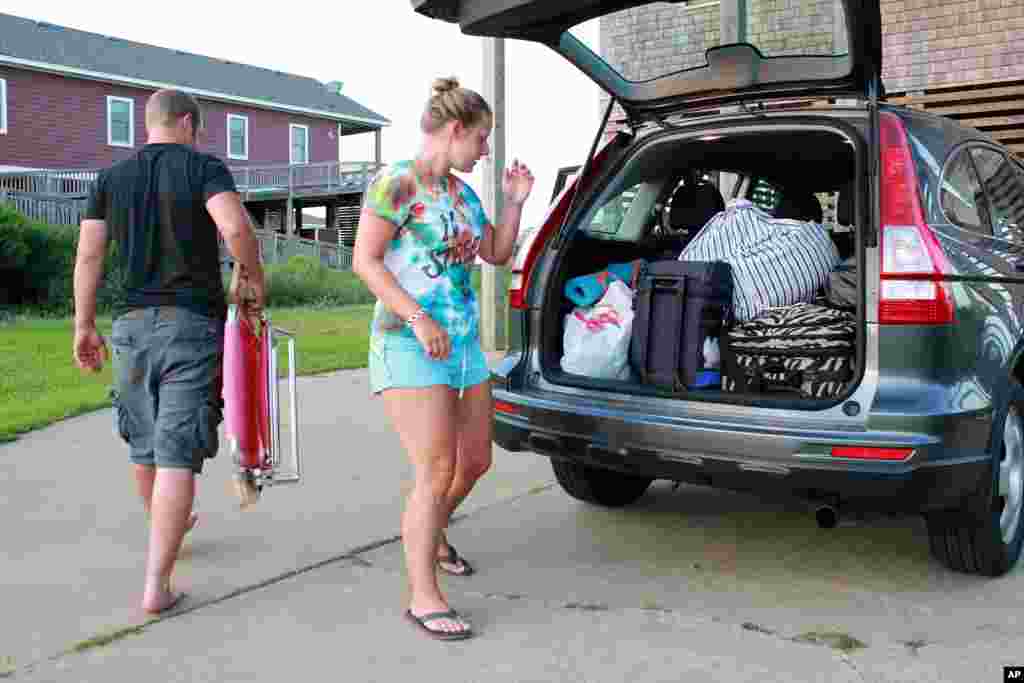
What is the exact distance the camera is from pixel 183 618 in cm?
376

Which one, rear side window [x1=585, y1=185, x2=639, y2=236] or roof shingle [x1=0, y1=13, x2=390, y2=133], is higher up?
roof shingle [x1=0, y1=13, x2=390, y2=133]

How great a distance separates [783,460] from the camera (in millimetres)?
3668

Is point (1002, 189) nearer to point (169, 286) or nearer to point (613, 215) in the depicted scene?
point (613, 215)

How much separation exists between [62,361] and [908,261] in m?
9.19

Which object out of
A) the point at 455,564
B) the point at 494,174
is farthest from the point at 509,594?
the point at 494,174

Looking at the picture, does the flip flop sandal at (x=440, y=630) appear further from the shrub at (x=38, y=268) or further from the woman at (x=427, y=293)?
the shrub at (x=38, y=268)

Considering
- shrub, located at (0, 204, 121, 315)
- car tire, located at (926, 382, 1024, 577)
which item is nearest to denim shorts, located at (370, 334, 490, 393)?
car tire, located at (926, 382, 1024, 577)

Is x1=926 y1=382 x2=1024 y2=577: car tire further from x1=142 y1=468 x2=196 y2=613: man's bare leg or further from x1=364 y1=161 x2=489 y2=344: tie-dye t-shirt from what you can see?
x1=142 y1=468 x2=196 y2=613: man's bare leg

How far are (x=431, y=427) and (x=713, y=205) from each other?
2.38 meters

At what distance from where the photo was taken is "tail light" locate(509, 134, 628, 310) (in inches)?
184

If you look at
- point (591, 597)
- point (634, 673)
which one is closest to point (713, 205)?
point (591, 597)

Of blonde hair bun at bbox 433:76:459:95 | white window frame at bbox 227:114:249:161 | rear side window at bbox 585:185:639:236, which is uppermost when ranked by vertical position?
white window frame at bbox 227:114:249:161

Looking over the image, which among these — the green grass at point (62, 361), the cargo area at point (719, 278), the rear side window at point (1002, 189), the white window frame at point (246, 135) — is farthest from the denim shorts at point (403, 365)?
the white window frame at point (246, 135)

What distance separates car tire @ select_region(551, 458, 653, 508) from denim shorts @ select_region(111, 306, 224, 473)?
1.70 metres
